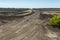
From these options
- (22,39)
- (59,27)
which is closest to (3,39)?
(22,39)

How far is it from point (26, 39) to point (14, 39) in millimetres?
1233

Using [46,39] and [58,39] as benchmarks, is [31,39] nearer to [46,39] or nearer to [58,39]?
[46,39]

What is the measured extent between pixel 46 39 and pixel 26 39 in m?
2.11

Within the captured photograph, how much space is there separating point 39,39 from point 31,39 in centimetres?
83

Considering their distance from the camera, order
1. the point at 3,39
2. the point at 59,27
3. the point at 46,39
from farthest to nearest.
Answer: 1. the point at 59,27
2. the point at 46,39
3. the point at 3,39

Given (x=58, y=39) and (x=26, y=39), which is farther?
(x=58, y=39)

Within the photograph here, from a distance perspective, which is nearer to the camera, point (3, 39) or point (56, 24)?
point (3, 39)

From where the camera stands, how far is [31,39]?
1812cm

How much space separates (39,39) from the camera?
60.3 feet

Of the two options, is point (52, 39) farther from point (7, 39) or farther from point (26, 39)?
point (7, 39)

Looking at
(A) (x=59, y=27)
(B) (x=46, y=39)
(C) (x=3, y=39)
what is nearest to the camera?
(C) (x=3, y=39)

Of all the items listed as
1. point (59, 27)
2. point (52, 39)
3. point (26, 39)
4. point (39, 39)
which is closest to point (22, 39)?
point (26, 39)

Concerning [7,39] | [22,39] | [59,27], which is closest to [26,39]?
[22,39]

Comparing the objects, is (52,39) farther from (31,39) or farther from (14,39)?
(14,39)
